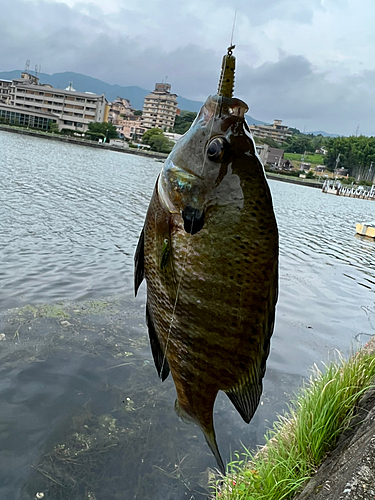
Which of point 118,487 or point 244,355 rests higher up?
point 244,355

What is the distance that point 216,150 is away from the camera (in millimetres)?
1302

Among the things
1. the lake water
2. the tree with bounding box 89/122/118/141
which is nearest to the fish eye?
the lake water

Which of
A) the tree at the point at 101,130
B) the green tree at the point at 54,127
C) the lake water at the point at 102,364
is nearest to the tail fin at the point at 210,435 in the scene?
the lake water at the point at 102,364

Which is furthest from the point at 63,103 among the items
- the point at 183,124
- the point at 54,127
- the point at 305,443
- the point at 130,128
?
the point at 305,443

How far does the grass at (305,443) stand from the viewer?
341 centimetres

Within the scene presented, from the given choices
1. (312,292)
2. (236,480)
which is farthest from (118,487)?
(312,292)

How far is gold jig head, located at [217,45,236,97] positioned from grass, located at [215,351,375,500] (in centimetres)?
316

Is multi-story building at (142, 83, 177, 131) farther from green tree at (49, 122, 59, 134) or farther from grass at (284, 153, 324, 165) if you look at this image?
grass at (284, 153, 324, 165)

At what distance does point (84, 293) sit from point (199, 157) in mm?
8349

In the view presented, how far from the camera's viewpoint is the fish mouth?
4.17 ft

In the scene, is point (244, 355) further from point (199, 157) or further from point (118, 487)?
point (118, 487)

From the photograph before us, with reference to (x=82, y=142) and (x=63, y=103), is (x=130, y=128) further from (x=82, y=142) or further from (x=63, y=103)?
(x=82, y=142)

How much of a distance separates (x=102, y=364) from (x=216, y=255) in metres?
5.82

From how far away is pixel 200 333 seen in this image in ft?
4.42
